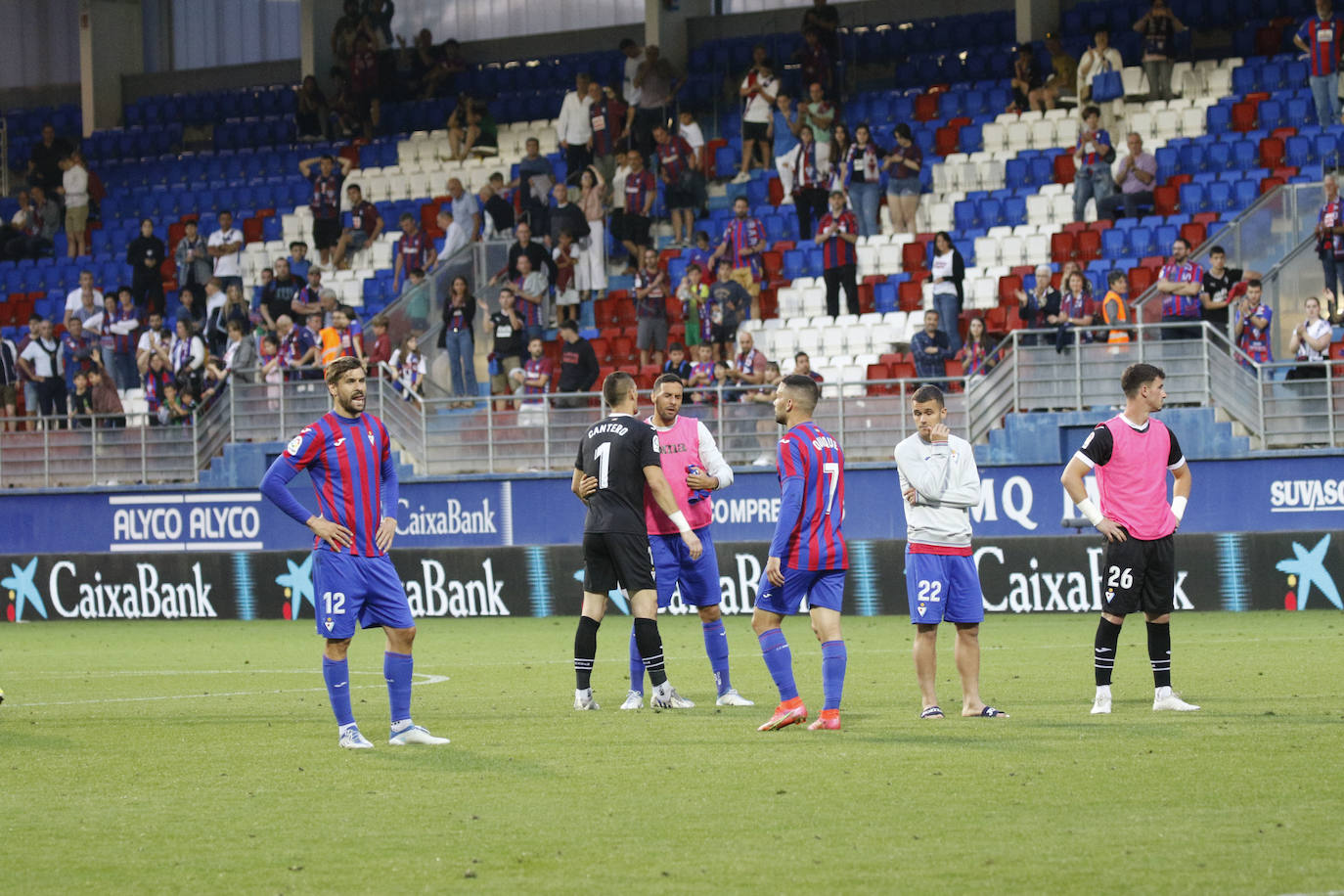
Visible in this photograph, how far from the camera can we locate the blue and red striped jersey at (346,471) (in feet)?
33.5

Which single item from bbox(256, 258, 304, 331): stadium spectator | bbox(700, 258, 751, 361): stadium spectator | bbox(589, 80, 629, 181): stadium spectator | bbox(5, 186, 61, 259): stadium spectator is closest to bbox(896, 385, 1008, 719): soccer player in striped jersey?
bbox(700, 258, 751, 361): stadium spectator

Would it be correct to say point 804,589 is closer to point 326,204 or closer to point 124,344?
point 124,344

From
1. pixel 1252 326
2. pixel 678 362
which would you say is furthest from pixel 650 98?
pixel 1252 326

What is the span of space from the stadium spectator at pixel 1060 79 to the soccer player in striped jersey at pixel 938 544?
63.6 ft

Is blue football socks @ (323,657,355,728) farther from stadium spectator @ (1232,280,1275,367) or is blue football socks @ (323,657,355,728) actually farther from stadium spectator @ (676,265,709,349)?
stadium spectator @ (676,265,709,349)

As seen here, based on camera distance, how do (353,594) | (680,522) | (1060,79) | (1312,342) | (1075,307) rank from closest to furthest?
(353,594) < (680,522) < (1312,342) < (1075,307) < (1060,79)

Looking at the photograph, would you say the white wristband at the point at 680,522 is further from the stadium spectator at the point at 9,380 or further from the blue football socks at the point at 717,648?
the stadium spectator at the point at 9,380

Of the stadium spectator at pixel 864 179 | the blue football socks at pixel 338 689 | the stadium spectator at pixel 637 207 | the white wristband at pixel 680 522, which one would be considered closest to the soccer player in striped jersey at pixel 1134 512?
the white wristband at pixel 680 522

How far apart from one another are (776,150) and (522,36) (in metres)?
9.61

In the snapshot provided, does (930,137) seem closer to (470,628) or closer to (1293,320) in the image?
(1293,320)

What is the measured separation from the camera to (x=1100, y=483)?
11180 mm

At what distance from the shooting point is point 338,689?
10.3m

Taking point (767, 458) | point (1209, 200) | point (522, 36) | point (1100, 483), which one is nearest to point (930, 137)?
point (1209, 200)

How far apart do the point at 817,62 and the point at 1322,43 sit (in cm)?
789
